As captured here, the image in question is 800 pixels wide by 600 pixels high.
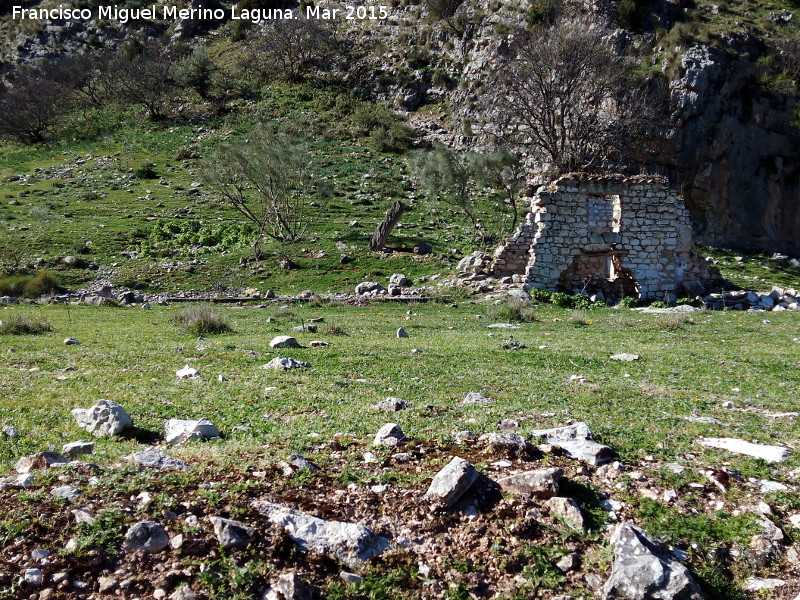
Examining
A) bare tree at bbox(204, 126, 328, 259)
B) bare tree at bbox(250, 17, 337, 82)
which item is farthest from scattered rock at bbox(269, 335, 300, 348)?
bare tree at bbox(250, 17, 337, 82)

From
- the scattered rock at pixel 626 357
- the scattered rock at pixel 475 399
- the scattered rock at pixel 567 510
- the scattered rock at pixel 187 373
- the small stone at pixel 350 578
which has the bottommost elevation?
the scattered rock at pixel 626 357

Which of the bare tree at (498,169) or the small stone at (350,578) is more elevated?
the bare tree at (498,169)

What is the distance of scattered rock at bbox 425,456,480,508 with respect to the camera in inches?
139

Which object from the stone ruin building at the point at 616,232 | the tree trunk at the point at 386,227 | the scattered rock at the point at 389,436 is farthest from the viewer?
the tree trunk at the point at 386,227

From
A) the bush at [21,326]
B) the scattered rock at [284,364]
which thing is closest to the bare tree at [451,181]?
the bush at [21,326]

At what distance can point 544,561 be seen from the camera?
3160mm

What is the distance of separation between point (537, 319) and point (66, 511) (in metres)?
12.9

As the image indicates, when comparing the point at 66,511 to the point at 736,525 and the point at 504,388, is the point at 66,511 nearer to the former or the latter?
the point at 736,525

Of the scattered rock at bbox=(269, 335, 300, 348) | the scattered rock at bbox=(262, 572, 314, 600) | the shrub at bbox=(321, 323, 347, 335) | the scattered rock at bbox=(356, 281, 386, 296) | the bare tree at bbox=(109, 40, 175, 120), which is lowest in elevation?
the scattered rock at bbox=(356, 281, 386, 296)

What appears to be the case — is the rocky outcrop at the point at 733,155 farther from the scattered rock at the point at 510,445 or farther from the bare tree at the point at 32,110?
the bare tree at the point at 32,110

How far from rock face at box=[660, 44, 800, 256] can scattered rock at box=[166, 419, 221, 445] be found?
35.4 m

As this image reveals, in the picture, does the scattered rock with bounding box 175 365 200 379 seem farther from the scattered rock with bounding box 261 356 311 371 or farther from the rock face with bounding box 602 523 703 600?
the rock face with bounding box 602 523 703 600

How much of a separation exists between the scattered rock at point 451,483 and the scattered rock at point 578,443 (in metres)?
0.96

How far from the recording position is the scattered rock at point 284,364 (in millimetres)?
7790
